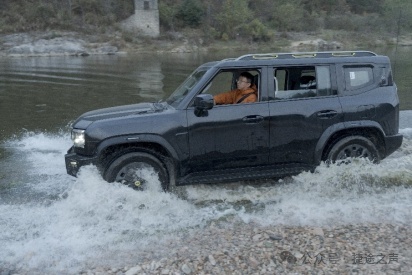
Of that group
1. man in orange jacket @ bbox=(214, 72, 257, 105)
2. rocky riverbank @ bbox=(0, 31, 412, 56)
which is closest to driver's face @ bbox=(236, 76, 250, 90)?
man in orange jacket @ bbox=(214, 72, 257, 105)

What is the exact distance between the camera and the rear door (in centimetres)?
645

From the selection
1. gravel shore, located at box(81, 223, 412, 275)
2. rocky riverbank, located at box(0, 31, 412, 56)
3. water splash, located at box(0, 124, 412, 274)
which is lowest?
gravel shore, located at box(81, 223, 412, 275)

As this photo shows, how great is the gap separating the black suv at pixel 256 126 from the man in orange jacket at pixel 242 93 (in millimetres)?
93

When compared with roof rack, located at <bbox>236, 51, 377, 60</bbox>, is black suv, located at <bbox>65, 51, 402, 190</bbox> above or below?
below

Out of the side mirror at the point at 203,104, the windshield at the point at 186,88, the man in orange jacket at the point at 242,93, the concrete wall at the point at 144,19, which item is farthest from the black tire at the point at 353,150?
the concrete wall at the point at 144,19

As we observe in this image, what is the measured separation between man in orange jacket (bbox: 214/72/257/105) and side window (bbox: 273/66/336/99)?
1.19 feet

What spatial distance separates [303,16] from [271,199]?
79380 millimetres

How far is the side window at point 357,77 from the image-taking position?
22.1ft

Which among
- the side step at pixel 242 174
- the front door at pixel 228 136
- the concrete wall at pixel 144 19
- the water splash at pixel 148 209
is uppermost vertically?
the concrete wall at pixel 144 19

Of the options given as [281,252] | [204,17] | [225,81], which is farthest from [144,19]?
[281,252]

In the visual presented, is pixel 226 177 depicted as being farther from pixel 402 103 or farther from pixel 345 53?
pixel 402 103

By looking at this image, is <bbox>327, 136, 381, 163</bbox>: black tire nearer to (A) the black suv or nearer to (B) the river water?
(A) the black suv

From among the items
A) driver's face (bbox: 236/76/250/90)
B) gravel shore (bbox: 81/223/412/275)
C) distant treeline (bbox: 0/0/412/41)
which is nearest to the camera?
gravel shore (bbox: 81/223/412/275)

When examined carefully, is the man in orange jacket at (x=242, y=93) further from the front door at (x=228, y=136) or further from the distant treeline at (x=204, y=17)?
the distant treeline at (x=204, y=17)
